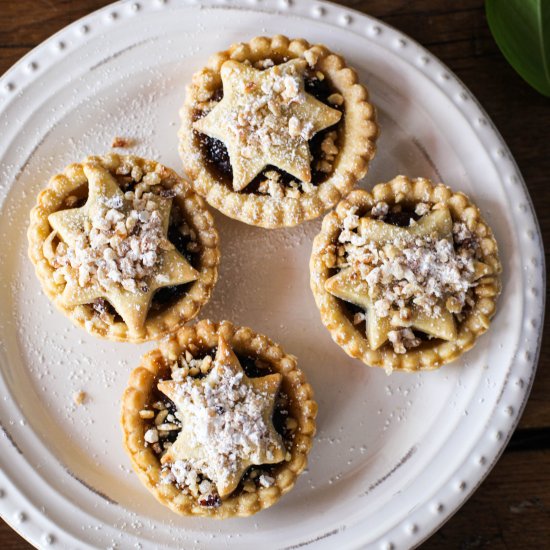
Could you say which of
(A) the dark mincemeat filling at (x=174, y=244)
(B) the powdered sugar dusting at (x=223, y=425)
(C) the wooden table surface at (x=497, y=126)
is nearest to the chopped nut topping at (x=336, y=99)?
(C) the wooden table surface at (x=497, y=126)

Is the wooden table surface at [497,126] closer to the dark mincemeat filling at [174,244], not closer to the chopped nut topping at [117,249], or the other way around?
the dark mincemeat filling at [174,244]

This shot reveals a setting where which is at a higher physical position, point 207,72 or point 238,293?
point 207,72

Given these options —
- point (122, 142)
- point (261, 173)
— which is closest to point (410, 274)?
point (261, 173)

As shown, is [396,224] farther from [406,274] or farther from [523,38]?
[523,38]

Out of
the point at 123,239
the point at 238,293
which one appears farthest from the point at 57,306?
the point at 238,293

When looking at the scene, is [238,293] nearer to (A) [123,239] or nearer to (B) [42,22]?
(A) [123,239]
